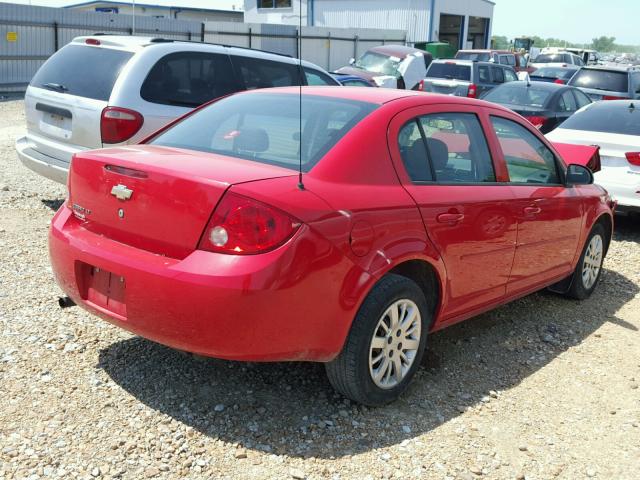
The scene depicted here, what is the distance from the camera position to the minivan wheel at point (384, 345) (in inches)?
136

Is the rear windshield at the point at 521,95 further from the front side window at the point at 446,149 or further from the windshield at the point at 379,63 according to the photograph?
the front side window at the point at 446,149

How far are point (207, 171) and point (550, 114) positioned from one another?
10.0m

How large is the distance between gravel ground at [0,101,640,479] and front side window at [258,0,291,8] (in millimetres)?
43269

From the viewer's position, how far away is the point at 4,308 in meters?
4.68

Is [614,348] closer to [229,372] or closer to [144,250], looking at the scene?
[229,372]

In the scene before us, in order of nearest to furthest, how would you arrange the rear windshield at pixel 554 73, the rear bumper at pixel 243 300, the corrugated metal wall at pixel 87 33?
1. the rear bumper at pixel 243 300
2. the corrugated metal wall at pixel 87 33
3. the rear windshield at pixel 554 73

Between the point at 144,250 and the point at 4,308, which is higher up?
the point at 144,250

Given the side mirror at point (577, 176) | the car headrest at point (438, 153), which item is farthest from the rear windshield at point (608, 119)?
the car headrest at point (438, 153)

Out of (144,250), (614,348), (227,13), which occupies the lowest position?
(614,348)

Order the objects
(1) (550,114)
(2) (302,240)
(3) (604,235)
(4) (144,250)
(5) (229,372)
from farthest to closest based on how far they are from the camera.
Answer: (1) (550,114)
(3) (604,235)
(5) (229,372)
(4) (144,250)
(2) (302,240)

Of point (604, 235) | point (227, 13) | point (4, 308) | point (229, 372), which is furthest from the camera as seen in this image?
point (227, 13)

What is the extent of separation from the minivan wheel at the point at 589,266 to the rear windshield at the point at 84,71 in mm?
4315

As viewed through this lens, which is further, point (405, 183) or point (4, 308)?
point (4, 308)

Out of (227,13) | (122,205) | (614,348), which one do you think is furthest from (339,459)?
(227,13)
